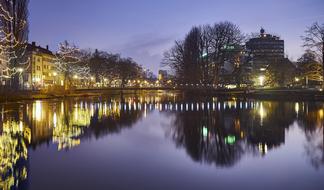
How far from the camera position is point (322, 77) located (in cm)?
5525

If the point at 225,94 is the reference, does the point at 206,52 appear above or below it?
above

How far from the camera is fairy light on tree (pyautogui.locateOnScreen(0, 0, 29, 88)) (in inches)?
1783

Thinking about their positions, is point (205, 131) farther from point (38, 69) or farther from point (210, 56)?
point (38, 69)

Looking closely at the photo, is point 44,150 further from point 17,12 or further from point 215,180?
point 17,12

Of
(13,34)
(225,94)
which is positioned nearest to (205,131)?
(13,34)

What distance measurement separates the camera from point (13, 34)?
47.7 metres

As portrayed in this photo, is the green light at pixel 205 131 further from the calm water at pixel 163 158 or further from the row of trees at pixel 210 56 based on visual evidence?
the row of trees at pixel 210 56

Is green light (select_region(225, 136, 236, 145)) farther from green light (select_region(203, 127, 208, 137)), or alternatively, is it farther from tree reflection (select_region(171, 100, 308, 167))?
green light (select_region(203, 127, 208, 137))

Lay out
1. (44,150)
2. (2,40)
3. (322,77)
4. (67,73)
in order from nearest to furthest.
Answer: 1. (44,150)
2. (2,40)
3. (322,77)
4. (67,73)

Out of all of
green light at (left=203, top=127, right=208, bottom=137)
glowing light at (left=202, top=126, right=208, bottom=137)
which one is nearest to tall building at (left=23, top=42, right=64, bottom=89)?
glowing light at (left=202, top=126, right=208, bottom=137)

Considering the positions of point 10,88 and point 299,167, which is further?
point 10,88

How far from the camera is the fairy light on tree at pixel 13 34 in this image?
45281 mm

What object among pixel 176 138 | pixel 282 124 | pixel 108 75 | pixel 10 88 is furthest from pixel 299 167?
pixel 108 75

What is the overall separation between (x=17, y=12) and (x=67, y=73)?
975 inches
